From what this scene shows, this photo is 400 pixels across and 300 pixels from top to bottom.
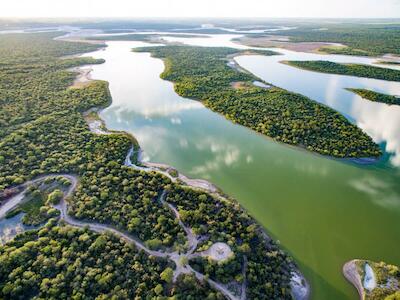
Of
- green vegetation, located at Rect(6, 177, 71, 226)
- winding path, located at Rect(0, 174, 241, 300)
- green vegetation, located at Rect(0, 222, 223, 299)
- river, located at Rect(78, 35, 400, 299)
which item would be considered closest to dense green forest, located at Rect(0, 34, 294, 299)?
green vegetation, located at Rect(0, 222, 223, 299)

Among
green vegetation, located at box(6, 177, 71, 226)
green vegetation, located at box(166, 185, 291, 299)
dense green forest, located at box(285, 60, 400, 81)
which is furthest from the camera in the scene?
dense green forest, located at box(285, 60, 400, 81)

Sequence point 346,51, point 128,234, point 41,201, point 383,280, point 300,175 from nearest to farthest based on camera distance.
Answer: point 383,280 < point 128,234 < point 41,201 < point 300,175 < point 346,51

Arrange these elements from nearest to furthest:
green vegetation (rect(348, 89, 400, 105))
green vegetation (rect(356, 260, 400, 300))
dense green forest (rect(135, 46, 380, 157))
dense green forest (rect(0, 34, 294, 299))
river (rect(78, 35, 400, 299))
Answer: dense green forest (rect(0, 34, 294, 299)) → green vegetation (rect(356, 260, 400, 300)) → river (rect(78, 35, 400, 299)) → dense green forest (rect(135, 46, 380, 157)) → green vegetation (rect(348, 89, 400, 105))

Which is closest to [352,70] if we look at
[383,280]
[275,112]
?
[275,112]

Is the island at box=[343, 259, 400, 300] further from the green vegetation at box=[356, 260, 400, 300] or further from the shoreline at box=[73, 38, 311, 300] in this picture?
the shoreline at box=[73, 38, 311, 300]

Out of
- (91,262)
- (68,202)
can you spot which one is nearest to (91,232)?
(91,262)

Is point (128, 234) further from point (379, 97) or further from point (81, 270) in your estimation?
point (379, 97)
